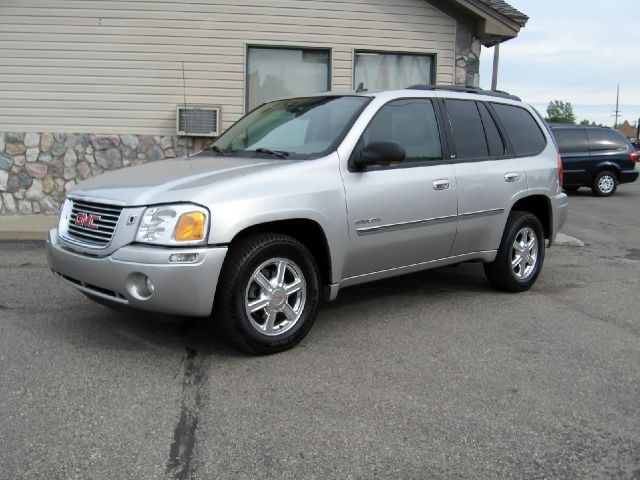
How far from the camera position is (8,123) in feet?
33.2

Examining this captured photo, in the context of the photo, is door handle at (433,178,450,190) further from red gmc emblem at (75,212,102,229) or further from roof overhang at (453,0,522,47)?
roof overhang at (453,0,522,47)

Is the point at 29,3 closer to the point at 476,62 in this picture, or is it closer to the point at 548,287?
the point at 476,62

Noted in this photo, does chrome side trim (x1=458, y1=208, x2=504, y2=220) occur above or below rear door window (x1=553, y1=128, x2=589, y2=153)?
below

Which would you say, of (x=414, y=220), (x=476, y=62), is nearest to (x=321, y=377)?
(x=414, y=220)

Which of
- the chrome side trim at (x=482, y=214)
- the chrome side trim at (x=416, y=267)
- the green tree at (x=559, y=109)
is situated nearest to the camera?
the chrome side trim at (x=416, y=267)

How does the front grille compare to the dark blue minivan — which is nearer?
the front grille

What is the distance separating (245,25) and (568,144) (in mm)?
10174

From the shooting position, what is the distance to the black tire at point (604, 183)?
16750 mm

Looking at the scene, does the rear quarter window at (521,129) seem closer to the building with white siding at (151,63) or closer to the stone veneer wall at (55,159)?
the building with white siding at (151,63)

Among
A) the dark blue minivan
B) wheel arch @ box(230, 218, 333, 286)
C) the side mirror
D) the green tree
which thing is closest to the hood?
wheel arch @ box(230, 218, 333, 286)

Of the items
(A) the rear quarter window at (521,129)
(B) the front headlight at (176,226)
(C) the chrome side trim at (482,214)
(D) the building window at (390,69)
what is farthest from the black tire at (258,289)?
(D) the building window at (390,69)

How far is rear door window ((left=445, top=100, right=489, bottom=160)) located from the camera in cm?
540

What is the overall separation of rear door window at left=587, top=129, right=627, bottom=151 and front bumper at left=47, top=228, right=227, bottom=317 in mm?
15482

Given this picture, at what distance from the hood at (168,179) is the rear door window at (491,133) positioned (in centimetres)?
215
